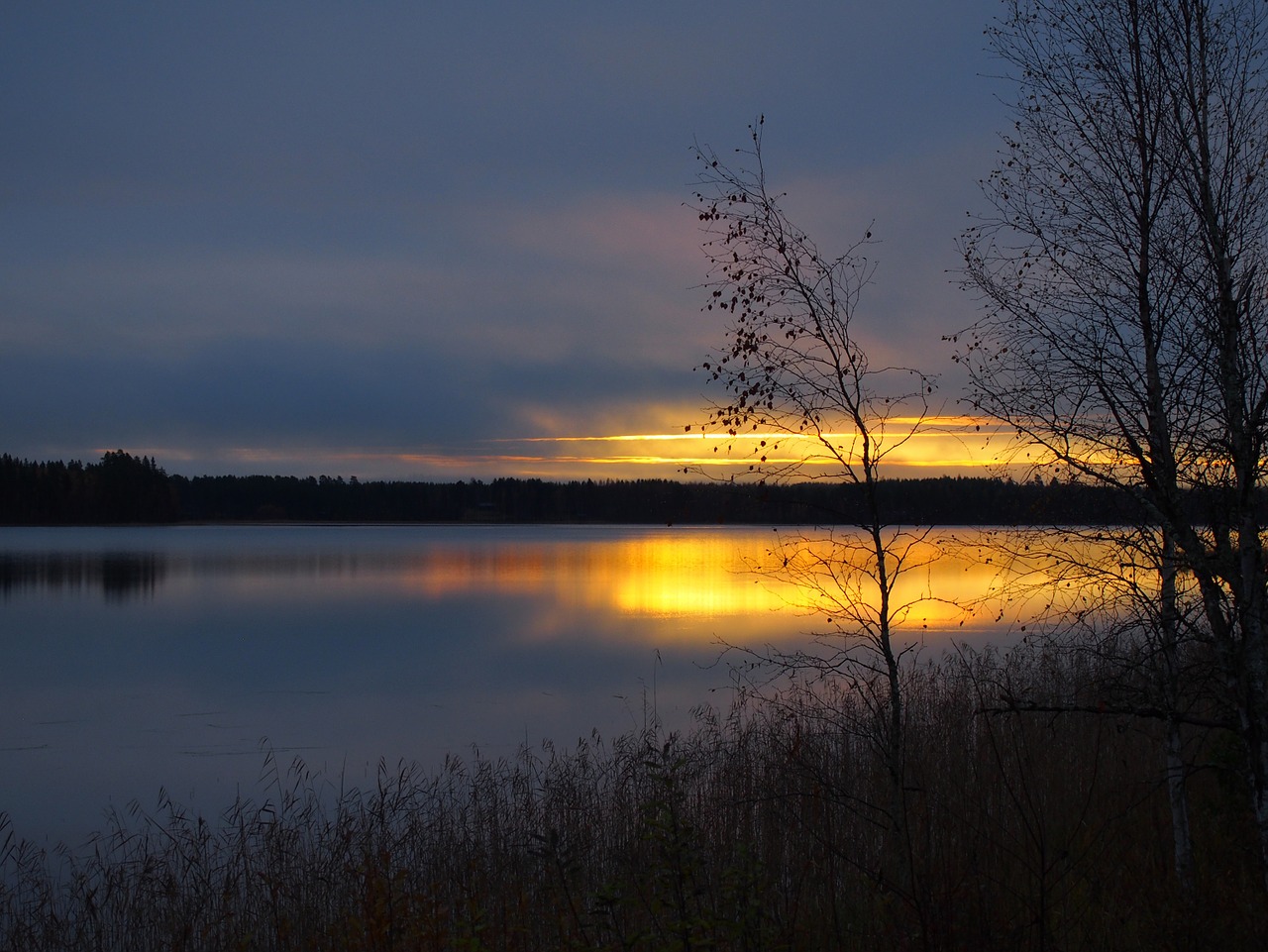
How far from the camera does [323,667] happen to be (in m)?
21.8

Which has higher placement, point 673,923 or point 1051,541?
point 1051,541

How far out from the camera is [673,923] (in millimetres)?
4281

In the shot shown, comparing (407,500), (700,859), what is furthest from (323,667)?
(407,500)

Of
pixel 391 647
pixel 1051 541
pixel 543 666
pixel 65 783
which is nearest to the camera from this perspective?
pixel 1051 541

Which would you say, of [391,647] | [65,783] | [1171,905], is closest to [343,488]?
[391,647]

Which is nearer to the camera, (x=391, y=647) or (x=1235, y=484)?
(x=1235, y=484)

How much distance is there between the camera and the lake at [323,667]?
13484 mm

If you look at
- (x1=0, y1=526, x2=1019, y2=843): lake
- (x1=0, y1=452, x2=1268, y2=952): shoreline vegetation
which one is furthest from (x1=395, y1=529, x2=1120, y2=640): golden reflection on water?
(x1=0, y1=452, x2=1268, y2=952): shoreline vegetation

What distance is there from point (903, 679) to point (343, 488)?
139524 mm

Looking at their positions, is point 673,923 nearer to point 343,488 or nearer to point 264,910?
point 264,910

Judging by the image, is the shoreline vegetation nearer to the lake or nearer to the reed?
the reed

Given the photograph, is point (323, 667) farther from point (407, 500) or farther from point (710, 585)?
point (407, 500)

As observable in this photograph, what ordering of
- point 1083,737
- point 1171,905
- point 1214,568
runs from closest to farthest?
1. point 1214,568
2. point 1171,905
3. point 1083,737

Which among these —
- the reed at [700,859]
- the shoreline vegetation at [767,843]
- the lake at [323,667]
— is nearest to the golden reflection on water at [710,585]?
the lake at [323,667]
